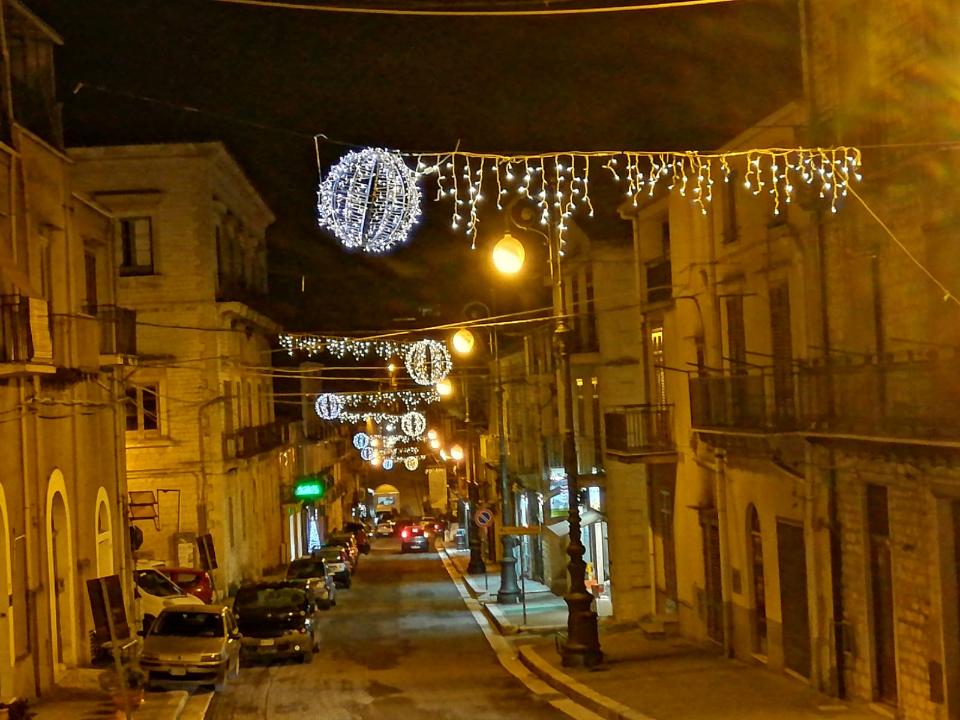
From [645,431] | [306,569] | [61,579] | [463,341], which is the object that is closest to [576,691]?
[645,431]

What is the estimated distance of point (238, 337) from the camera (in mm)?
43781

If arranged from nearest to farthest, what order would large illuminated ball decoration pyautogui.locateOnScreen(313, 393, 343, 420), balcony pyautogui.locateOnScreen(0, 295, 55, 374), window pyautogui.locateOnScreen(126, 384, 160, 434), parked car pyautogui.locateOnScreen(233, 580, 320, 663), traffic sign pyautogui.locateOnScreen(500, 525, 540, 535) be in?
balcony pyautogui.locateOnScreen(0, 295, 55, 374) < parked car pyautogui.locateOnScreen(233, 580, 320, 663) < traffic sign pyautogui.locateOnScreen(500, 525, 540, 535) < window pyautogui.locateOnScreen(126, 384, 160, 434) < large illuminated ball decoration pyautogui.locateOnScreen(313, 393, 343, 420)

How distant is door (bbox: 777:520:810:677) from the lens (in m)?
18.6

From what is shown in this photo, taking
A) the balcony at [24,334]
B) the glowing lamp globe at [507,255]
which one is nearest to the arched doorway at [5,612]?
the balcony at [24,334]

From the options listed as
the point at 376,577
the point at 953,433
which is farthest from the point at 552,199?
the point at 376,577

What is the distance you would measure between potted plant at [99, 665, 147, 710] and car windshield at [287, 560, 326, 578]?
651 inches

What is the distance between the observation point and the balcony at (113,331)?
23500 millimetres

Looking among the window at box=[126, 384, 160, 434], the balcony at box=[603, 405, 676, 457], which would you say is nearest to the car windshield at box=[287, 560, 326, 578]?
the window at box=[126, 384, 160, 434]

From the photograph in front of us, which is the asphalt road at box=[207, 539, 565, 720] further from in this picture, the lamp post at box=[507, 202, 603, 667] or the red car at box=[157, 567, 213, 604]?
the red car at box=[157, 567, 213, 604]

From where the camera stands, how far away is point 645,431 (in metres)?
25.5

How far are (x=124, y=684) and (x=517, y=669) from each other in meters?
9.94

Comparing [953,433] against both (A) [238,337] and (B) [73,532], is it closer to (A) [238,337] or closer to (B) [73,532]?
(B) [73,532]

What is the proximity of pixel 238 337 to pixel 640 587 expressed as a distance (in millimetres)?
19738

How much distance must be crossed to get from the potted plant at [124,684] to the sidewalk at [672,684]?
6.34 metres
